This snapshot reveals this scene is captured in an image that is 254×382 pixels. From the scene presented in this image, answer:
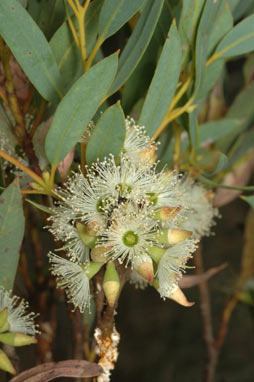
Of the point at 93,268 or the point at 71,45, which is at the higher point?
the point at 71,45

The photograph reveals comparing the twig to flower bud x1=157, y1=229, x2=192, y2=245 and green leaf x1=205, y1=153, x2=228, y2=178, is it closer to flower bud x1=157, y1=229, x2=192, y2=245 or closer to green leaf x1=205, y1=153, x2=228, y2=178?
green leaf x1=205, y1=153, x2=228, y2=178

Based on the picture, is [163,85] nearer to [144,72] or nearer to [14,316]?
[144,72]

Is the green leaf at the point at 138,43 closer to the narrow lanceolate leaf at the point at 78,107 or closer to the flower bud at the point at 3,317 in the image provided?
the narrow lanceolate leaf at the point at 78,107

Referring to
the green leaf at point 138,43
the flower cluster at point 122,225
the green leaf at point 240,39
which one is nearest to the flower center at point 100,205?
the flower cluster at point 122,225

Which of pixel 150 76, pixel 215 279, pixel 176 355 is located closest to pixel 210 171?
pixel 150 76

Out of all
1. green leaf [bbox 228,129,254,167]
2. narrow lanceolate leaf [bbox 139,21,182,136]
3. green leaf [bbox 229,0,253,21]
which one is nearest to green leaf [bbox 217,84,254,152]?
green leaf [bbox 228,129,254,167]

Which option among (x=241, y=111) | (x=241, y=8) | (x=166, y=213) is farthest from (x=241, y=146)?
(x=166, y=213)
